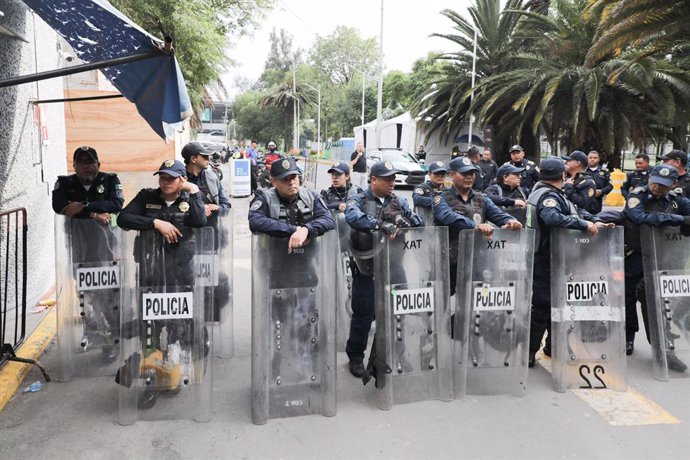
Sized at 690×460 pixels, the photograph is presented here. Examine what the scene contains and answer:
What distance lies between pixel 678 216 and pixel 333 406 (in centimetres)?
342

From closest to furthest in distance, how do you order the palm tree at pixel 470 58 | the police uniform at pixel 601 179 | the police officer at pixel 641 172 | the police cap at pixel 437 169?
1. the police cap at pixel 437 169
2. the police officer at pixel 641 172
3. the police uniform at pixel 601 179
4. the palm tree at pixel 470 58

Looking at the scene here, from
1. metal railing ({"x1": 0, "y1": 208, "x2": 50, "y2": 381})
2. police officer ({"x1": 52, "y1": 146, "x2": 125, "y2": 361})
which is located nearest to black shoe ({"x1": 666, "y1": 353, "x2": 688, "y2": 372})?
police officer ({"x1": 52, "y1": 146, "x2": 125, "y2": 361})

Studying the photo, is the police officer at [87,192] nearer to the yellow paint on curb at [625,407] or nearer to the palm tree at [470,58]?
the yellow paint on curb at [625,407]

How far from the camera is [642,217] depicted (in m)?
4.74

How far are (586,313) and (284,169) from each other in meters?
2.70

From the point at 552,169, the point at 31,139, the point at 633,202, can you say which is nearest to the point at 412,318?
the point at 552,169

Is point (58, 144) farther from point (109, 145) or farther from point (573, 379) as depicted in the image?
point (573, 379)

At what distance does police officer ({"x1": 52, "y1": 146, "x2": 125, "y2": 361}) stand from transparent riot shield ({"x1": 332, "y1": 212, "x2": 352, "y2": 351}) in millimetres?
2079

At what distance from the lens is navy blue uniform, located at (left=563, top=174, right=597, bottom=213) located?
7461mm

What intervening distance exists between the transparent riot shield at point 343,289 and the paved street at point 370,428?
1.00 meters

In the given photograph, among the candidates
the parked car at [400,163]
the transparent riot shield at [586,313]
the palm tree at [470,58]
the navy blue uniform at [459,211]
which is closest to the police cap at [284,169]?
the navy blue uniform at [459,211]

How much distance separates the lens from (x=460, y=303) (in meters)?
4.25

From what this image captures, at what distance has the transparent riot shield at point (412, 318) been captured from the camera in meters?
3.99

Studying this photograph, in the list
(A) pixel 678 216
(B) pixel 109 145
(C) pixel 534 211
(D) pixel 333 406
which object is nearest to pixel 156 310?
(D) pixel 333 406
